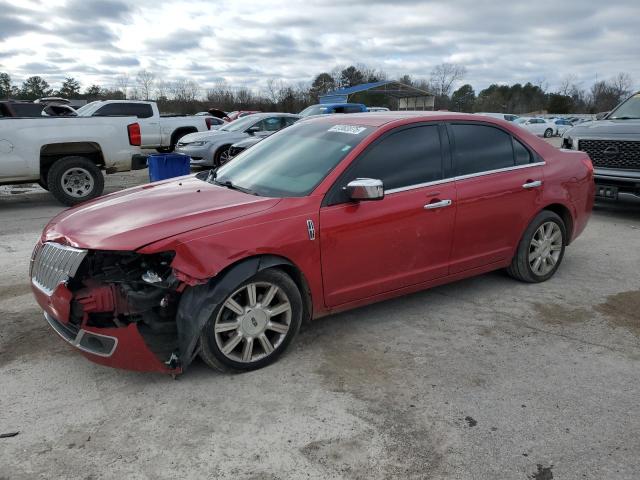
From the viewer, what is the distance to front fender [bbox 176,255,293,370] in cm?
314

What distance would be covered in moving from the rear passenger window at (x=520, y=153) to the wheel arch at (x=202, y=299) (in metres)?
2.73

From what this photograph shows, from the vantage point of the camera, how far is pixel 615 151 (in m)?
7.83

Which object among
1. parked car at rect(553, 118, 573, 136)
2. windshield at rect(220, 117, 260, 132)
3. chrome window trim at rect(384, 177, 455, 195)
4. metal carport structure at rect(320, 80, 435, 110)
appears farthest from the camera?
metal carport structure at rect(320, 80, 435, 110)

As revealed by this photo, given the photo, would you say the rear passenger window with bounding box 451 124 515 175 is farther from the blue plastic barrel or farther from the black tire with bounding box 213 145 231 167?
the black tire with bounding box 213 145 231 167

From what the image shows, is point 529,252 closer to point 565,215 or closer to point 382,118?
point 565,215

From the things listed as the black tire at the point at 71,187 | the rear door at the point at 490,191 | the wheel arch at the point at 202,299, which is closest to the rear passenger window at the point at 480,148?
the rear door at the point at 490,191

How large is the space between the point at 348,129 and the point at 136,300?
209 centimetres

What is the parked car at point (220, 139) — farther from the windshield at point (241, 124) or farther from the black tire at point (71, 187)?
the black tire at point (71, 187)

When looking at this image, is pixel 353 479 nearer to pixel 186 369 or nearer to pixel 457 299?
pixel 186 369

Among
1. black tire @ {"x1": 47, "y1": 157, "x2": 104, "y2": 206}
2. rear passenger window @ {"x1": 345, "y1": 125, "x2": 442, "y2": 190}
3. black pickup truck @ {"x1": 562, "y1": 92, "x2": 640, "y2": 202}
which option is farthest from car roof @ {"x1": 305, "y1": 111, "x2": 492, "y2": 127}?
black tire @ {"x1": 47, "y1": 157, "x2": 104, "y2": 206}

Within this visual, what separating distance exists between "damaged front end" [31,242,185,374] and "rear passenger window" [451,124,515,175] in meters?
2.54

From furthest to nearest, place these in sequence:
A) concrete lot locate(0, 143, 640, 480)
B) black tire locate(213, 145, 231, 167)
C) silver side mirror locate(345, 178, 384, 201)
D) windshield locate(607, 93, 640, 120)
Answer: black tire locate(213, 145, 231, 167), windshield locate(607, 93, 640, 120), silver side mirror locate(345, 178, 384, 201), concrete lot locate(0, 143, 640, 480)

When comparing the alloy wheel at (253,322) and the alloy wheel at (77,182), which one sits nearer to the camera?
the alloy wheel at (253,322)

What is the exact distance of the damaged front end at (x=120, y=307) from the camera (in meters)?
3.14
